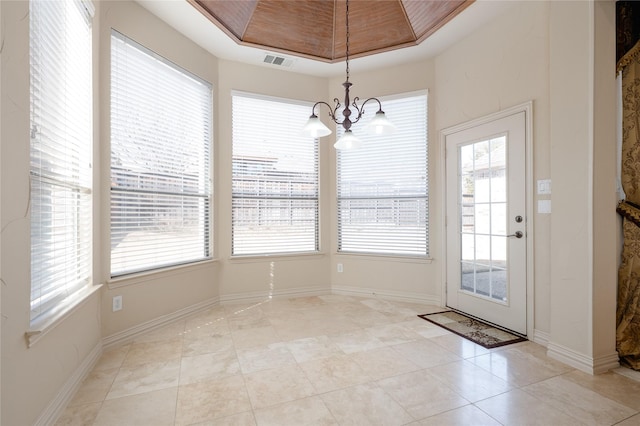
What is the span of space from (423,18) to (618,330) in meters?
3.24

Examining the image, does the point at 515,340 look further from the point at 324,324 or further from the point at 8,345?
the point at 8,345

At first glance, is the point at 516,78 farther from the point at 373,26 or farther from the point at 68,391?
the point at 68,391

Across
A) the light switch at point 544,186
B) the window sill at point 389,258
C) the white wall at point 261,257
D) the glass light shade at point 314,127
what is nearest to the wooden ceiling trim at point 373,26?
the white wall at point 261,257

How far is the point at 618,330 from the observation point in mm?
2445

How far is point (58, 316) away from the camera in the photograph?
1869 mm

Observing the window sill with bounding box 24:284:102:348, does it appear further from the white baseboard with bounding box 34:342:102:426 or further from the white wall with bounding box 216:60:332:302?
the white wall with bounding box 216:60:332:302

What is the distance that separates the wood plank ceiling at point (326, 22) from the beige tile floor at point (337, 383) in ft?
10.1

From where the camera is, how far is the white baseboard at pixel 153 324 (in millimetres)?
2771

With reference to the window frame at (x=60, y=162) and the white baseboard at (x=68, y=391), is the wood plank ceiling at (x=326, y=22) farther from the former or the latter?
the white baseboard at (x=68, y=391)

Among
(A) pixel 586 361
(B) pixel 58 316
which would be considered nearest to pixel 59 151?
(B) pixel 58 316

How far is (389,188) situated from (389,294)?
138 cm

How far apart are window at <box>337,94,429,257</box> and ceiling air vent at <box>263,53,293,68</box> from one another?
1192 mm

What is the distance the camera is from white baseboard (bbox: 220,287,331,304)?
4.02m

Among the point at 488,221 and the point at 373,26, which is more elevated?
the point at 373,26
